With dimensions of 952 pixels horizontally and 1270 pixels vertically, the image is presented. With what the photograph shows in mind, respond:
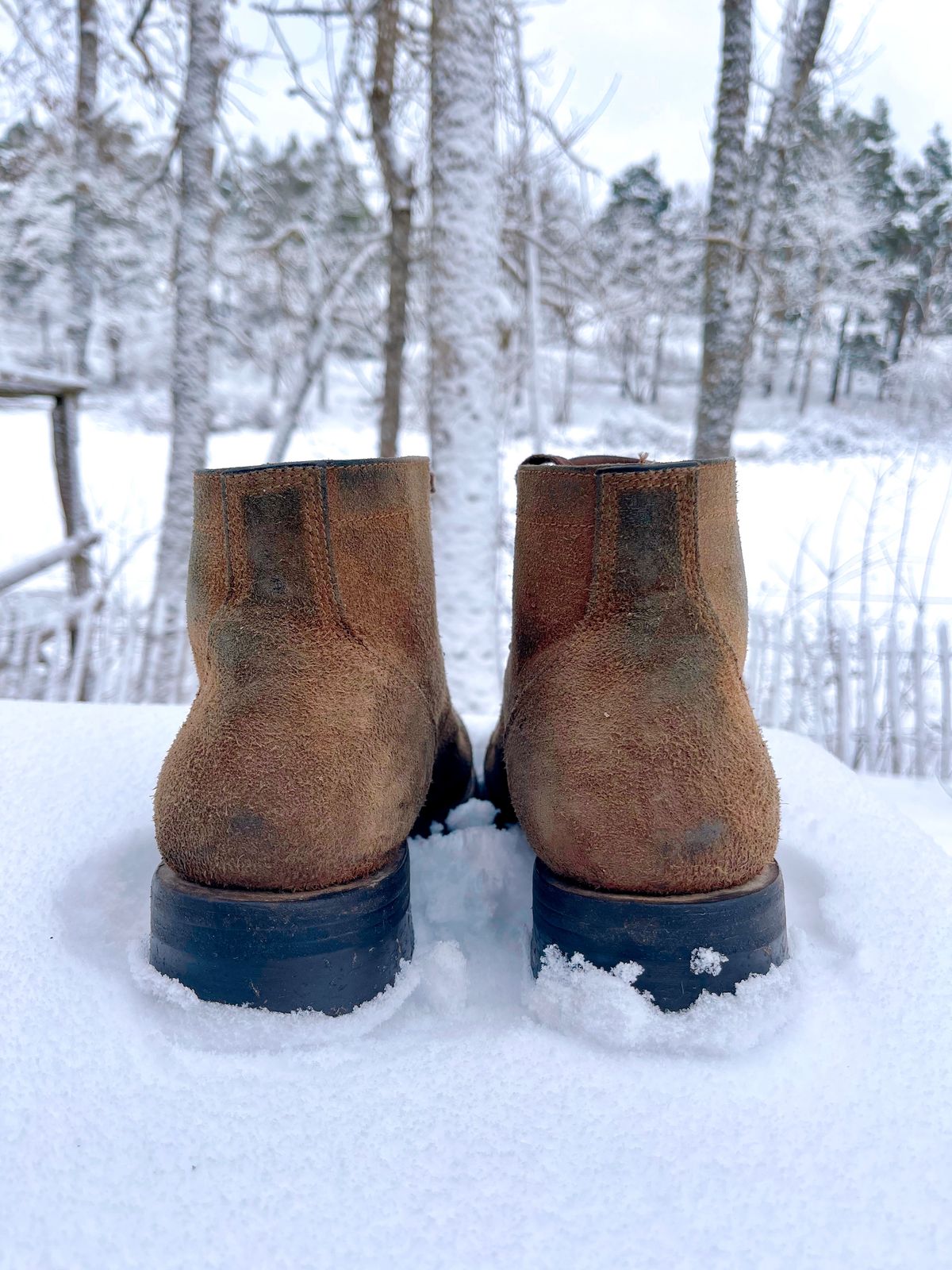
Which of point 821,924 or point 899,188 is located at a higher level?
point 899,188

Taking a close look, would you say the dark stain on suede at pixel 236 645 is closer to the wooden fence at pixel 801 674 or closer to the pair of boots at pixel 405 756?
the pair of boots at pixel 405 756

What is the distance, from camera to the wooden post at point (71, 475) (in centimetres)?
429

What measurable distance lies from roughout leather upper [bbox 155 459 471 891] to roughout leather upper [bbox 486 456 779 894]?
156 millimetres

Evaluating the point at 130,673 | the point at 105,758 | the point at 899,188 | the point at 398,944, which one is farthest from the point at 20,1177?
the point at 899,188

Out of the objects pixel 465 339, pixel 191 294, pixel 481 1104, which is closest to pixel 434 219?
pixel 465 339

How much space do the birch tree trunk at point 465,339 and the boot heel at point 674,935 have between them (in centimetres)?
228

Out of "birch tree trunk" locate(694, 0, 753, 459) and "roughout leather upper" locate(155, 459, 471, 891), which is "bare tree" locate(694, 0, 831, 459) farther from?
"roughout leather upper" locate(155, 459, 471, 891)

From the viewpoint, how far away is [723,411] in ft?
13.9

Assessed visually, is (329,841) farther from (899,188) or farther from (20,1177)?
(899,188)

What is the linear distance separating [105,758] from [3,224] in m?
8.58

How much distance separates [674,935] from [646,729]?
181mm

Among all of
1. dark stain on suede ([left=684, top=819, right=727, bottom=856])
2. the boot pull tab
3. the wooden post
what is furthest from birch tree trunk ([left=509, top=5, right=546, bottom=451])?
dark stain on suede ([left=684, top=819, right=727, bottom=856])

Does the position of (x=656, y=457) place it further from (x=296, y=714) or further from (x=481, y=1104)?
(x=481, y=1104)

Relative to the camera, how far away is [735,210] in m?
4.28
